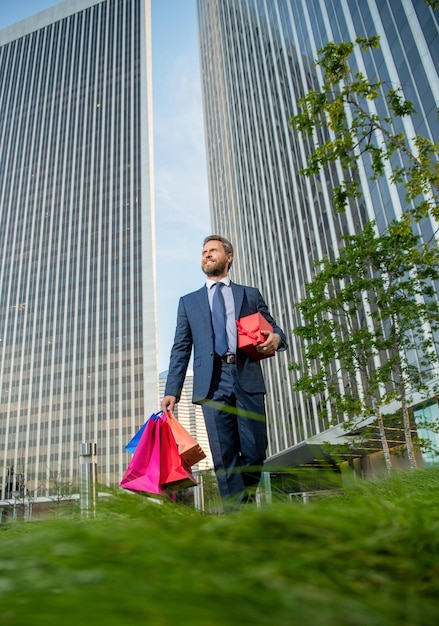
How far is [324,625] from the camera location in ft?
1.86

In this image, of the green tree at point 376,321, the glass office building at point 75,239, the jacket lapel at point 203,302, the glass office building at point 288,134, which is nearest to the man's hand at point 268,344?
the jacket lapel at point 203,302

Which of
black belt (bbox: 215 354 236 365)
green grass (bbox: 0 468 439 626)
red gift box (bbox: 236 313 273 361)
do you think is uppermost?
red gift box (bbox: 236 313 273 361)

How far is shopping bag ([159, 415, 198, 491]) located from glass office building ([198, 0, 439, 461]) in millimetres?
5310

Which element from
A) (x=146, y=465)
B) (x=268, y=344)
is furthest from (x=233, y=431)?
(x=146, y=465)

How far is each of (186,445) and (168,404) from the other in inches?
23.5

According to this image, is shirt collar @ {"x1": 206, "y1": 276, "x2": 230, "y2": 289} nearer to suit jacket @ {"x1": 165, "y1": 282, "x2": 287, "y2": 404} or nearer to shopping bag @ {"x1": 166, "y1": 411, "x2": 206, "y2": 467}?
suit jacket @ {"x1": 165, "y1": 282, "x2": 287, "y2": 404}

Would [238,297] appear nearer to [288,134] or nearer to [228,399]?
[228,399]

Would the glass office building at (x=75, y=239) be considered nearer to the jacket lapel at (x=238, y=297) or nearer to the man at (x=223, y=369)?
the man at (x=223, y=369)

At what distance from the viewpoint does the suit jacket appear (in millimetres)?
4078

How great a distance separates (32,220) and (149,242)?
27672 mm

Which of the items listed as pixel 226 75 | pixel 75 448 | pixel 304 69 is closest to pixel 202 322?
pixel 304 69

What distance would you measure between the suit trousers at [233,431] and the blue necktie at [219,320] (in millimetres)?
162

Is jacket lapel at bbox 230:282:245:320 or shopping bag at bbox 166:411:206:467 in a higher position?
jacket lapel at bbox 230:282:245:320

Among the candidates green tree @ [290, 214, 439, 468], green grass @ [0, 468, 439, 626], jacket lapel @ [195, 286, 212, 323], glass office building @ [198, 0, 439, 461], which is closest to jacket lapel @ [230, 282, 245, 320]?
jacket lapel @ [195, 286, 212, 323]
